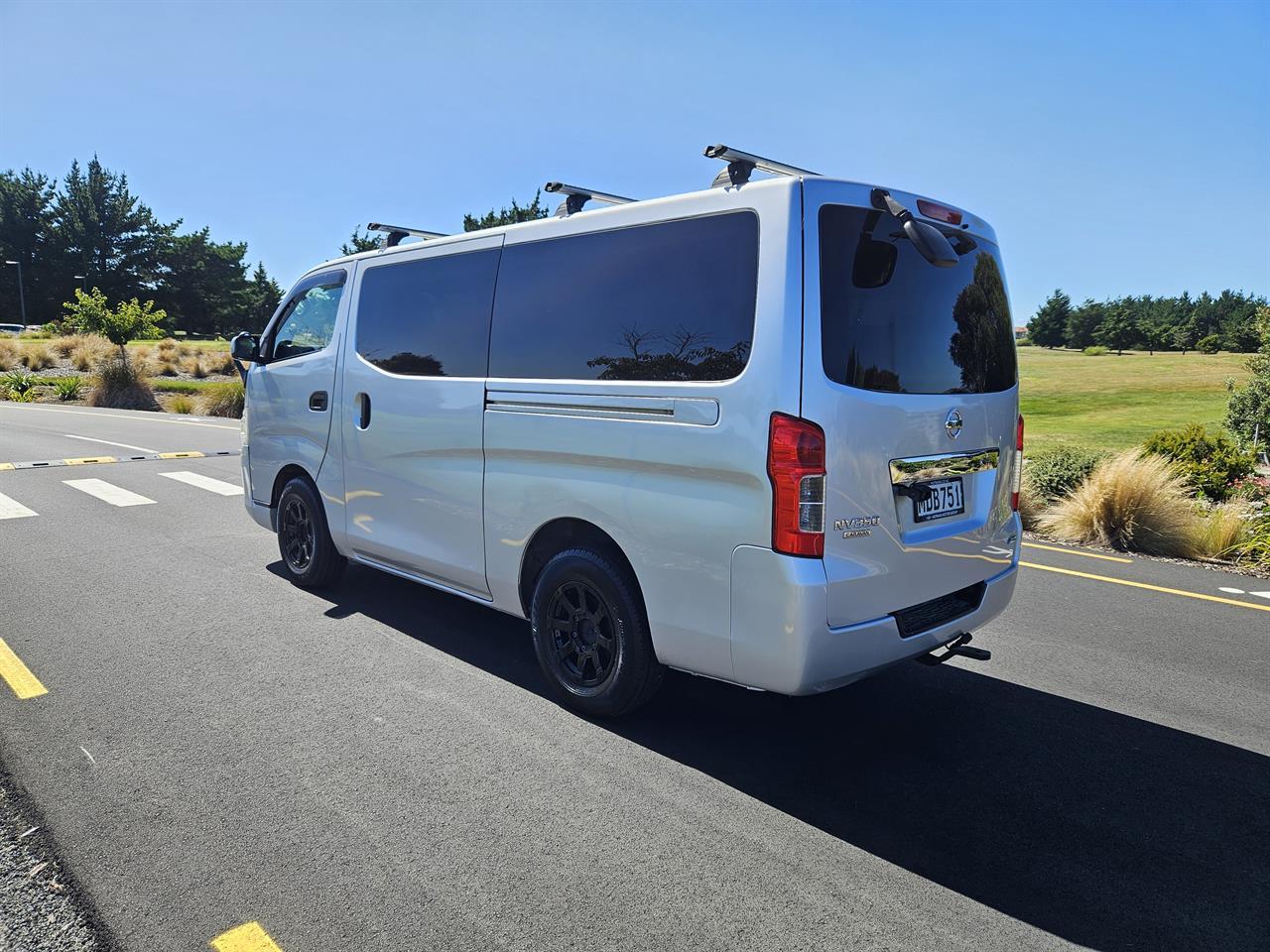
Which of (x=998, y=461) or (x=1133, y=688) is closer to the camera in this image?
(x=998, y=461)

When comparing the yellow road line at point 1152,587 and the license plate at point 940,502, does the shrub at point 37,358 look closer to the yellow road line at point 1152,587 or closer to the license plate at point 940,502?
the yellow road line at point 1152,587

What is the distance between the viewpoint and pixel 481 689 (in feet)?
13.9

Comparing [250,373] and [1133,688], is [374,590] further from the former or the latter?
[1133,688]

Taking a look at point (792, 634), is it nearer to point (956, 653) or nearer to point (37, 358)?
point (956, 653)

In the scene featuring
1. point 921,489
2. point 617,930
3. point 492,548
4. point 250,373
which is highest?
point 250,373

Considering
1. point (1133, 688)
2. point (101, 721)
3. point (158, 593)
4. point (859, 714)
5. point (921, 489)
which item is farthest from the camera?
point (158, 593)

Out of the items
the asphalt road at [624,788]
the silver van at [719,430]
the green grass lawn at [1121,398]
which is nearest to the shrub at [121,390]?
the asphalt road at [624,788]

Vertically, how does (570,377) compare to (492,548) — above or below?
above

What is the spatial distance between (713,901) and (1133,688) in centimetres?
291

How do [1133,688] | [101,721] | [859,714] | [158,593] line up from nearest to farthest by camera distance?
1. [101,721]
2. [859,714]
3. [1133,688]
4. [158,593]

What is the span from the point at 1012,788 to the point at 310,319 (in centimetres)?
482

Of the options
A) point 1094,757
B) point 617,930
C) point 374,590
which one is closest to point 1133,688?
point 1094,757

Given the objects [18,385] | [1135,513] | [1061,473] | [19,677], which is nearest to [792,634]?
[19,677]

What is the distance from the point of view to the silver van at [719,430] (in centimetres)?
308
